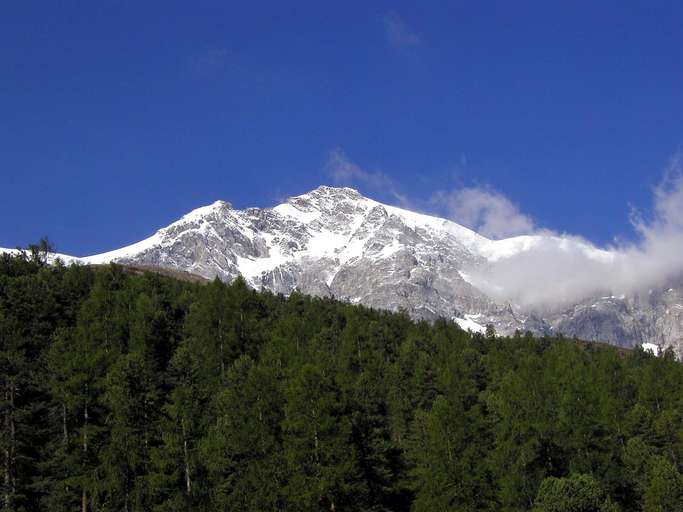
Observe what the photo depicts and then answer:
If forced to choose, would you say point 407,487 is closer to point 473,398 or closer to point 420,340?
point 473,398

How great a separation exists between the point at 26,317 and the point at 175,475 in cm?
4752

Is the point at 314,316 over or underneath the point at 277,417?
over

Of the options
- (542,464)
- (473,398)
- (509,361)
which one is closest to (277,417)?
(542,464)

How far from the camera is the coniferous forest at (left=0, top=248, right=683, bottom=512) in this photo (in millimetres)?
51812

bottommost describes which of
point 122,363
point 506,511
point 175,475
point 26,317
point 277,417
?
point 506,511

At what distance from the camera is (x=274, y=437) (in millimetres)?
56781

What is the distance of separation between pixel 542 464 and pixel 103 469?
36650 millimetres

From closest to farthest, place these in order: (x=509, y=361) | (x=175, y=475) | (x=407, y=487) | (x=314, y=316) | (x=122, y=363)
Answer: (x=175, y=475) → (x=122, y=363) → (x=407, y=487) → (x=509, y=361) → (x=314, y=316)

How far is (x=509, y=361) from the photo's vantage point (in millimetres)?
115625

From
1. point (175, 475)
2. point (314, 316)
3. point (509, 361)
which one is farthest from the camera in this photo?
point (314, 316)

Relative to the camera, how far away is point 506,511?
2333 inches

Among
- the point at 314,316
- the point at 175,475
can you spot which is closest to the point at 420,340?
the point at 314,316

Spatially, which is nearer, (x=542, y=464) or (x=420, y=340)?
(x=542, y=464)

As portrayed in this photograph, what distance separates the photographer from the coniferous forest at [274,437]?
51812 mm
